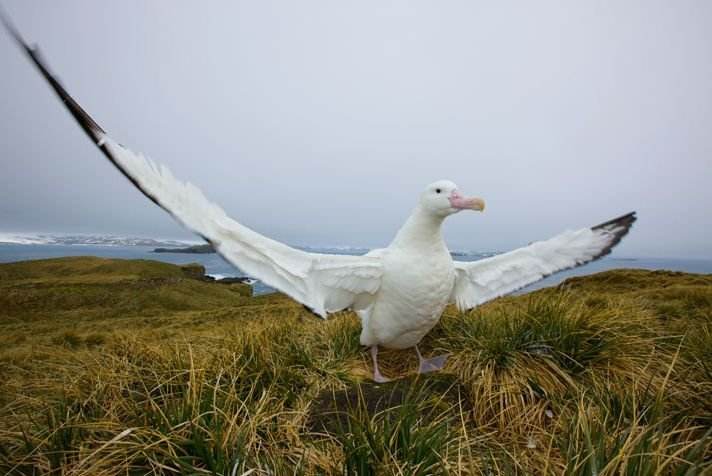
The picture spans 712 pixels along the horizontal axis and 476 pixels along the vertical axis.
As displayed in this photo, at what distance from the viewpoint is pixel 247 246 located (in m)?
3.53

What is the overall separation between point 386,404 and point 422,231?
69.6 inches

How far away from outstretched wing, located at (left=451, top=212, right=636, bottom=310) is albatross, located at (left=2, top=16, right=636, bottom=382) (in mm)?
10

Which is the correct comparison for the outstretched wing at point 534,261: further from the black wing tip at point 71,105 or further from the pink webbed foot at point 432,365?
the black wing tip at point 71,105

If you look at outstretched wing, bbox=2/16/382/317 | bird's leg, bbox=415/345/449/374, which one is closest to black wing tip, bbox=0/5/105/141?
outstretched wing, bbox=2/16/382/317

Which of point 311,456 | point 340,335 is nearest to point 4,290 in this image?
point 340,335

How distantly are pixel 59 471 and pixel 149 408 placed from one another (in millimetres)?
647

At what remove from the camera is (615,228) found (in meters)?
4.64

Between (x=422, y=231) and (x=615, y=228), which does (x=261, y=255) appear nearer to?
(x=422, y=231)

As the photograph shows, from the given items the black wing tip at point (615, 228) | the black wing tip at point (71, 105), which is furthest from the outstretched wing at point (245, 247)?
the black wing tip at point (615, 228)

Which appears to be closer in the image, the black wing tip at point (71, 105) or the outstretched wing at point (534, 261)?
the black wing tip at point (71, 105)

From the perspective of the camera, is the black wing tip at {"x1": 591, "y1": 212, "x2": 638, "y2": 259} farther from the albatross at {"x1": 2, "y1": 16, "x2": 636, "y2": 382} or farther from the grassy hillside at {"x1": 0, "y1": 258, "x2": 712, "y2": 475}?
the grassy hillside at {"x1": 0, "y1": 258, "x2": 712, "y2": 475}

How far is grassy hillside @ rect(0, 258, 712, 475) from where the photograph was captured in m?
2.49

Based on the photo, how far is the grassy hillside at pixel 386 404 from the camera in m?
2.49

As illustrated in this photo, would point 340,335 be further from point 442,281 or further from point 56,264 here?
point 56,264
